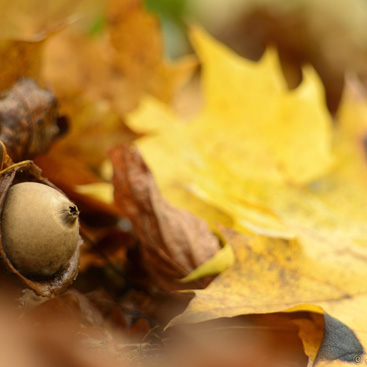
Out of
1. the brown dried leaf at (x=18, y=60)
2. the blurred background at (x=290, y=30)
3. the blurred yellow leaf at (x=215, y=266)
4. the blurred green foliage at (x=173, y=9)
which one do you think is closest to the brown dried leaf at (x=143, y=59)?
the brown dried leaf at (x=18, y=60)

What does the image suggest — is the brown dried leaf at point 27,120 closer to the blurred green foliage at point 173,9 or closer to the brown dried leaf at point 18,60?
the brown dried leaf at point 18,60

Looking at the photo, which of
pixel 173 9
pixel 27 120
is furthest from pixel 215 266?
pixel 173 9

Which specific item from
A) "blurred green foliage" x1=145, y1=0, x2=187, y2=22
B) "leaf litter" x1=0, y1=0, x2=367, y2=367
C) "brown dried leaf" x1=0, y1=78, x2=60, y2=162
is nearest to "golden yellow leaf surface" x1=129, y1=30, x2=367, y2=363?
"leaf litter" x1=0, y1=0, x2=367, y2=367

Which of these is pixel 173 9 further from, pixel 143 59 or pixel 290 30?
pixel 143 59

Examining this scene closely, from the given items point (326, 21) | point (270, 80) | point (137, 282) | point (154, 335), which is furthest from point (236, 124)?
point (326, 21)

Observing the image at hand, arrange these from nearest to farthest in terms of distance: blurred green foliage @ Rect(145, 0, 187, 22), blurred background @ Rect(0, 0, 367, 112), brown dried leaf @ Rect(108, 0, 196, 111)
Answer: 1. brown dried leaf @ Rect(108, 0, 196, 111)
2. blurred background @ Rect(0, 0, 367, 112)
3. blurred green foliage @ Rect(145, 0, 187, 22)

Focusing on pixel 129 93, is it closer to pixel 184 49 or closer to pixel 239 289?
pixel 239 289

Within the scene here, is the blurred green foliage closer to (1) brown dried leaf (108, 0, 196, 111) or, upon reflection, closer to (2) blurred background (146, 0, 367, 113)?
(2) blurred background (146, 0, 367, 113)
